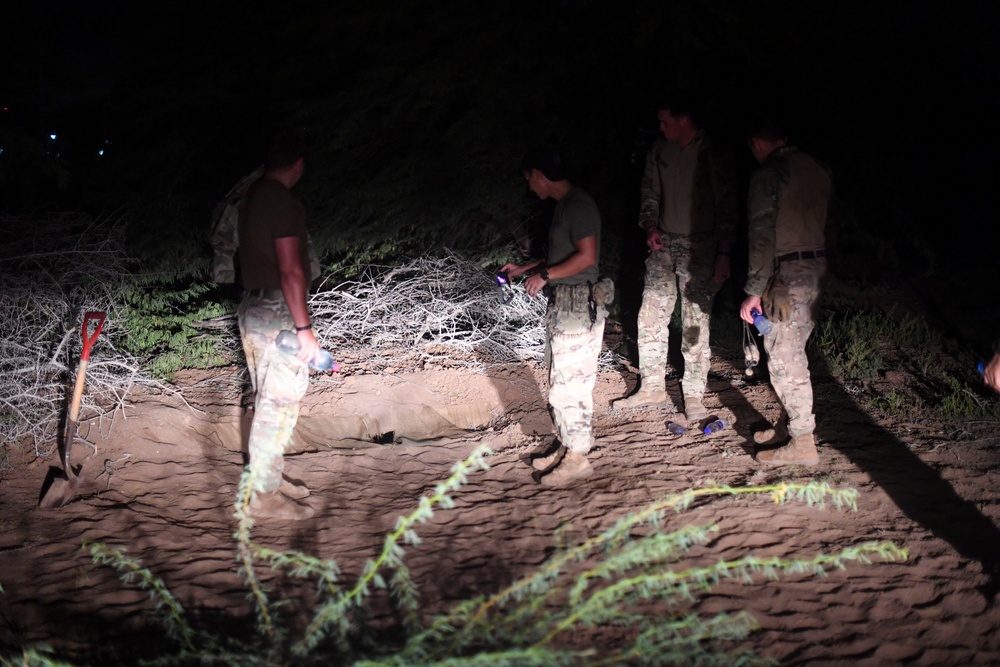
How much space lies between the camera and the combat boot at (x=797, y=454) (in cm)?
450

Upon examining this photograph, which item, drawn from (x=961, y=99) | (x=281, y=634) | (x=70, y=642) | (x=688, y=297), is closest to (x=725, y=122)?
(x=688, y=297)

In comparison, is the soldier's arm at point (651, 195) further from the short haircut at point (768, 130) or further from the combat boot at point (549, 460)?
the combat boot at point (549, 460)

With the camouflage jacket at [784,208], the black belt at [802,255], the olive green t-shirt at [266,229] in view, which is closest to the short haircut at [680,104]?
the camouflage jacket at [784,208]

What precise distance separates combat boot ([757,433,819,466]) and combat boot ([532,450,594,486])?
117cm

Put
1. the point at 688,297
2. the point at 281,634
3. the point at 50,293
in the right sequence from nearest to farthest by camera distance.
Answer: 1. the point at 281,634
2. the point at 688,297
3. the point at 50,293

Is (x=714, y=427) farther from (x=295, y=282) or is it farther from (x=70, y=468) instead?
(x=70, y=468)

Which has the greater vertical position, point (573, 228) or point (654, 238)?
point (654, 238)

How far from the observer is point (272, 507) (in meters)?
3.96

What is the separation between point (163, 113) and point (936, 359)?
7.96m

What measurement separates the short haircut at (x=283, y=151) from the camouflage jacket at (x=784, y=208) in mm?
→ 2632

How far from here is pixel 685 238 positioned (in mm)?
5188

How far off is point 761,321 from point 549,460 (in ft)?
5.21

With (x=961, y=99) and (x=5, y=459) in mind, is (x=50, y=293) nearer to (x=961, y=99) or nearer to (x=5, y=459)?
(x=5, y=459)

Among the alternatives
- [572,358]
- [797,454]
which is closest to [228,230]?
[572,358]
